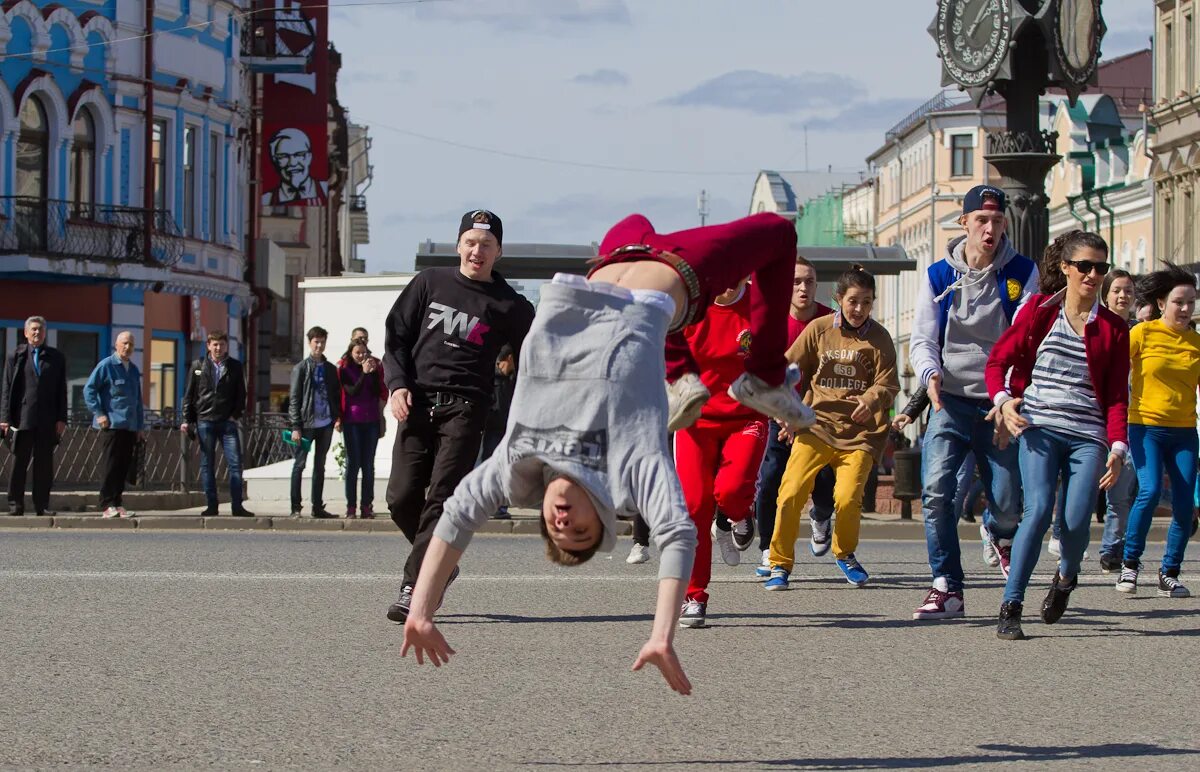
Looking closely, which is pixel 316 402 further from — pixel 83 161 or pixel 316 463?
pixel 83 161

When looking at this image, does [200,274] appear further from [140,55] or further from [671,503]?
[671,503]

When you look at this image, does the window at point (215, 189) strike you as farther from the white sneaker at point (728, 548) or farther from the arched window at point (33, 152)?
the white sneaker at point (728, 548)

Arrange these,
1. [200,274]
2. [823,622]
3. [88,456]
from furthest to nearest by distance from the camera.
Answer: [200,274] < [88,456] < [823,622]

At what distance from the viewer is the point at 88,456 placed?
2480 cm

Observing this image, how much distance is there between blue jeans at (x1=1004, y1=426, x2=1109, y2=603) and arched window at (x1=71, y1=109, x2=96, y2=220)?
31.6 meters

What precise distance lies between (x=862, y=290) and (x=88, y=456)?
582 inches

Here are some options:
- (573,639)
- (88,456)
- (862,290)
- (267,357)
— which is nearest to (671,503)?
(573,639)

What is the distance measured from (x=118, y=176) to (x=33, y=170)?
2.12 meters

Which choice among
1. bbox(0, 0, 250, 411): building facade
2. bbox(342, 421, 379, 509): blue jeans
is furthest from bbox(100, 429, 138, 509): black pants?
bbox(0, 0, 250, 411): building facade

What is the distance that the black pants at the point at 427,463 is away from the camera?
10188 mm

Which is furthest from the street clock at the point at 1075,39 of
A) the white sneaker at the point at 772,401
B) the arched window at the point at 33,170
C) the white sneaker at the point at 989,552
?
the arched window at the point at 33,170

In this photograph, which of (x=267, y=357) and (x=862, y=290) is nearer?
(x=862, y=290)

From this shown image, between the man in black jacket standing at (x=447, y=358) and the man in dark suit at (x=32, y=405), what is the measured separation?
10.5 m

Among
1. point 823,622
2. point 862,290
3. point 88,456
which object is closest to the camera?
point 823,622
